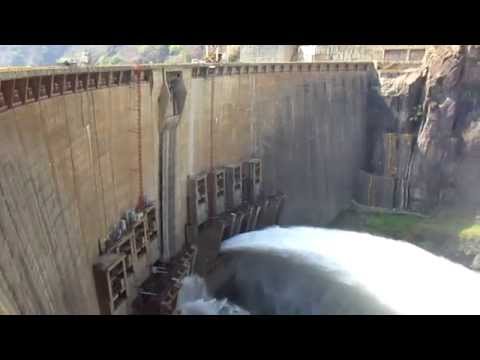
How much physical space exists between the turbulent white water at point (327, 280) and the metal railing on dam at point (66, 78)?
25.5 feet

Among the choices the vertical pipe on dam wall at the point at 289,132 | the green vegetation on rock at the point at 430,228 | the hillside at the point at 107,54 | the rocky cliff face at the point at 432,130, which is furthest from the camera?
the hillside at the point at 107,54

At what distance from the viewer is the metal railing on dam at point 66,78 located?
11.6m

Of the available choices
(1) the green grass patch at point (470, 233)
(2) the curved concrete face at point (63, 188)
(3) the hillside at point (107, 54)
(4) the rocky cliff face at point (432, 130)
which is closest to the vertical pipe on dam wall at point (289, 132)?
(4) the rocky cliff face at point (432, 130)

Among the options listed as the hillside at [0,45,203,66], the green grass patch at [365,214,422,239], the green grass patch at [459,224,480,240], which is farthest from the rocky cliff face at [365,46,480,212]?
Answer: the hillside at [0,45,203,66]

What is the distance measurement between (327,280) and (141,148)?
9296mm

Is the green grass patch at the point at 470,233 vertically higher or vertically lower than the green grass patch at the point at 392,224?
higher

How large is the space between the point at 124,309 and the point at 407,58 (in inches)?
1163

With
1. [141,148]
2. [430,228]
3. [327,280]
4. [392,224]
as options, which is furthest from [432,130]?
[141,148]

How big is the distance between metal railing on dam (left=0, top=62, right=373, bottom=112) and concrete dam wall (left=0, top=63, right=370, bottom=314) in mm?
42

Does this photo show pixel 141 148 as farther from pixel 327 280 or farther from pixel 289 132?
pixel 289 132

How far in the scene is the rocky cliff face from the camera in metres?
33.0

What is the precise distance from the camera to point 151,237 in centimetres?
1972

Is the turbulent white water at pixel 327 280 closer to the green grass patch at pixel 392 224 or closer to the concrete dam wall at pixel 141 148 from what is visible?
the concrete dam wall at pixel 141 148
